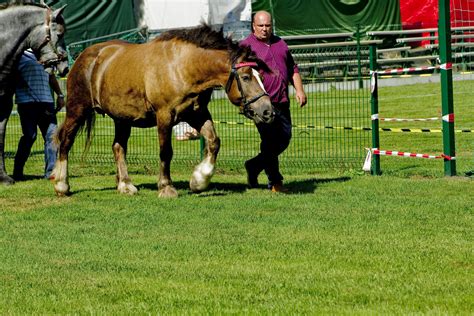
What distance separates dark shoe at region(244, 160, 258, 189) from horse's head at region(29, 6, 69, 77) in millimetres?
2559

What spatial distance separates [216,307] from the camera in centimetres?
718

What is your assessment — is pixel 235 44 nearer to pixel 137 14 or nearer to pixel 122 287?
pixel 122 287

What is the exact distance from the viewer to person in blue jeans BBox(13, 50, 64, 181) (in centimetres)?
1542

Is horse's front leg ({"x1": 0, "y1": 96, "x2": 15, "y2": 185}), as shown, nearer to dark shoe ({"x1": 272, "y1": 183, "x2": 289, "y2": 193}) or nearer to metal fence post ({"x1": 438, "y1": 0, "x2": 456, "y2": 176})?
dark shoe ({"x1": 272, "y1": 183, "x2": 289, "y2": 193})

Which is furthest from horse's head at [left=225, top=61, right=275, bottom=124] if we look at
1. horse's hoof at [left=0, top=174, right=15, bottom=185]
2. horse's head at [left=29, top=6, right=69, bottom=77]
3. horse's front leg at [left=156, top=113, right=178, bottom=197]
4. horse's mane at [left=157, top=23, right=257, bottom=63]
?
horse's hoof at [left=0, top=174, right=15, bottom=185]

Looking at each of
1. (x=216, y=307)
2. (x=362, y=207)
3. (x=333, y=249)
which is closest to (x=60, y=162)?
(x=362, y=207)

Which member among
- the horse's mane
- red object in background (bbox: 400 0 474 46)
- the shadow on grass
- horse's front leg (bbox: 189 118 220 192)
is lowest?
the shadow on grass

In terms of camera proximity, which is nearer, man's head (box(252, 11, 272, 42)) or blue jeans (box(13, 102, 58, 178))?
man's head (box(252, 11, 272, 42))

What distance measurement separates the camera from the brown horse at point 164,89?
39.8 ft

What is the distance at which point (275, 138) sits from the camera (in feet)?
43.1

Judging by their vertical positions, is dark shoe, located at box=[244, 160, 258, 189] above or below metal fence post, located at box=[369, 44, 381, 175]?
below

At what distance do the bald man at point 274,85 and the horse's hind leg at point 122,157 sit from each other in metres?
1.65

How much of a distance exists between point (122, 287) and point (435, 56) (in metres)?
26.7

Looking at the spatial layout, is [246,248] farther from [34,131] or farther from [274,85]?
[34,131]
